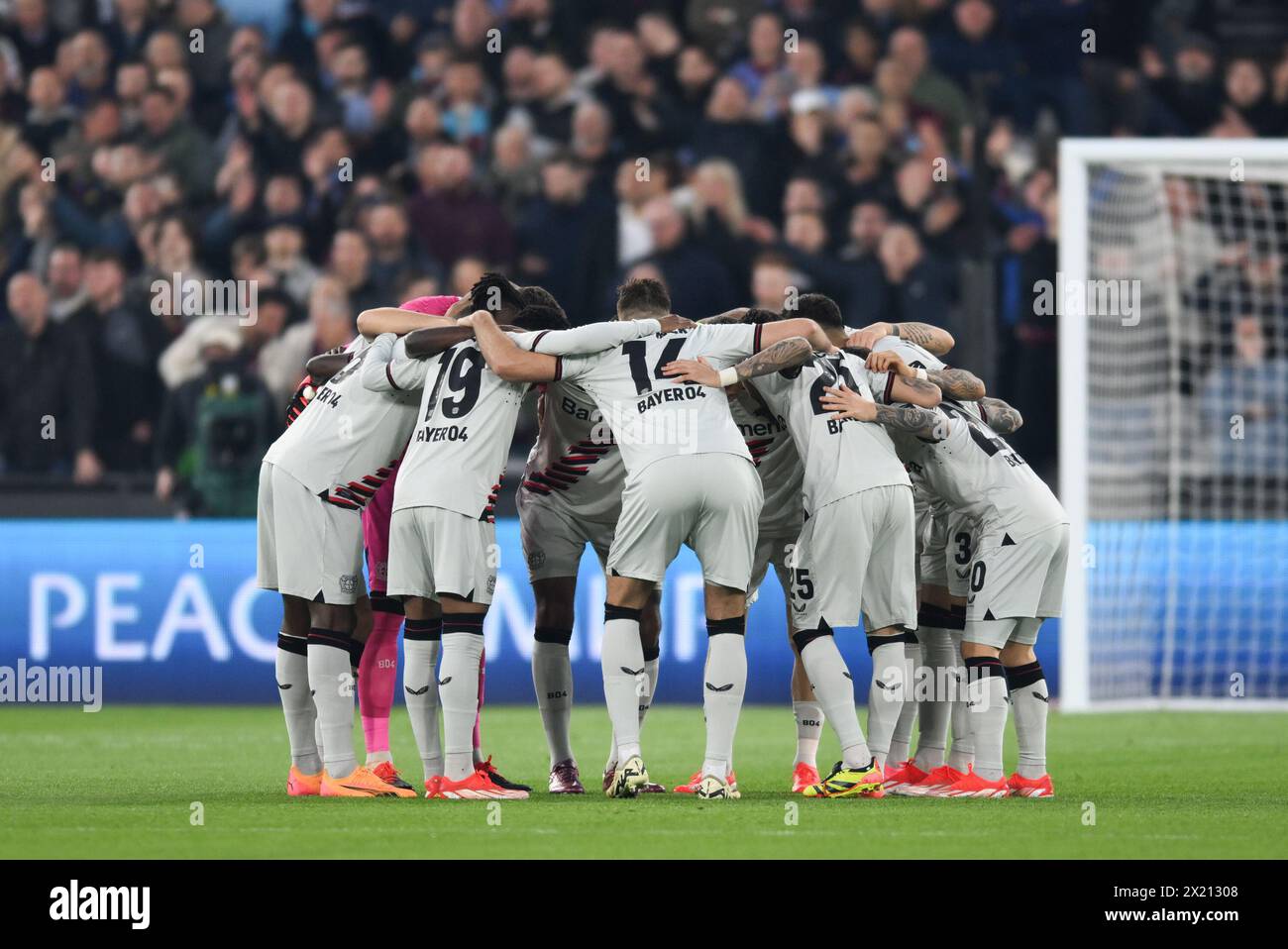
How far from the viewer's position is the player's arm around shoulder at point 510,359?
7.55 m

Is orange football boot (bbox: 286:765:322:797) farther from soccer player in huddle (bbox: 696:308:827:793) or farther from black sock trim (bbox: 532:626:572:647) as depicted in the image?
soccer player in huddle (bbox: 696:308:827:793)

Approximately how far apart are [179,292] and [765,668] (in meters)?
5.15

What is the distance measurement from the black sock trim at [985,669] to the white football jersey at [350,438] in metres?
2.65

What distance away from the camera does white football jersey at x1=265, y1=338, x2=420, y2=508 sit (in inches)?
311

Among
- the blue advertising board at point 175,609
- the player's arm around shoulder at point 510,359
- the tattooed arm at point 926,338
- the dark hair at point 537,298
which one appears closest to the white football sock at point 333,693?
the player's arm around shoulder at point 510,359

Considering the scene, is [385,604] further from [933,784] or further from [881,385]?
[933,784]

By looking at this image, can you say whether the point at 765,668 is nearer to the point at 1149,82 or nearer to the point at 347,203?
the point at 347,203

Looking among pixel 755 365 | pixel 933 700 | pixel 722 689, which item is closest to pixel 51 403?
pixel 755 365

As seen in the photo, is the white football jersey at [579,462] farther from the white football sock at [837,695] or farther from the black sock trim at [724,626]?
the white football sock at [837,695]

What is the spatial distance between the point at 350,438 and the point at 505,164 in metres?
6.94

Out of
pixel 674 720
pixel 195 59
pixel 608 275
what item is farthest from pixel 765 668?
pixel 195 59

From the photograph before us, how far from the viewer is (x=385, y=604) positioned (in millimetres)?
8039

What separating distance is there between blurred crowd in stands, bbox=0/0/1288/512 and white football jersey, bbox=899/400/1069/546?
4.61m

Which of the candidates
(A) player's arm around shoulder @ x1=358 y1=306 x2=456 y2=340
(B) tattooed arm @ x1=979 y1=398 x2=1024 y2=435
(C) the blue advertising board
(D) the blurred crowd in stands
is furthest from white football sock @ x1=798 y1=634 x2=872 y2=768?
(D) the blurred crowd in stands
